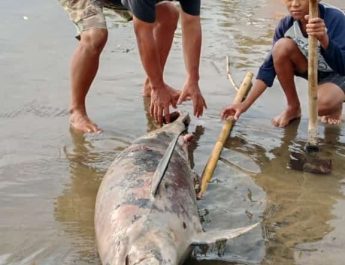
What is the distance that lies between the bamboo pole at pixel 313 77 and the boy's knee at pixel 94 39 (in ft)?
4.95

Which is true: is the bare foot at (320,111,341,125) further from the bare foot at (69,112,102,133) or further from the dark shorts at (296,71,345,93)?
the bare foot at (69,112,102,133)

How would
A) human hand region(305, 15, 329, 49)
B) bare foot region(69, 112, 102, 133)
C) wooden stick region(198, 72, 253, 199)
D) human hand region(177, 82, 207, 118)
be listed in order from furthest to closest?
bare foot region(69, 112, 102, 133)
human hand region(177, 82, 207, 118)
human hand region(305, 15, 329, 49)
wooden stick region(198, 72, 253, 199)

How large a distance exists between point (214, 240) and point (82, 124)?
81.5 inches

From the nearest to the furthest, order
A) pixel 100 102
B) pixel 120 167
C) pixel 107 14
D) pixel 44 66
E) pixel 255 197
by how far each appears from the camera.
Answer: pixel 120 167
pixel 255 197
pixel 100 102
pixel 44 66
pixel 107 14

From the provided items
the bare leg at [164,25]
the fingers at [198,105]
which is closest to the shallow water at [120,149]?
the fingers at [198,105]

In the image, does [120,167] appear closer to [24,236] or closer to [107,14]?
[24,236]

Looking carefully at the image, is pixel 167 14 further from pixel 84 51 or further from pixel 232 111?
pixel 232 111

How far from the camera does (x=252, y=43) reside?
273 inches

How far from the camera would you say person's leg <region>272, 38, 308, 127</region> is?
15.1 feet

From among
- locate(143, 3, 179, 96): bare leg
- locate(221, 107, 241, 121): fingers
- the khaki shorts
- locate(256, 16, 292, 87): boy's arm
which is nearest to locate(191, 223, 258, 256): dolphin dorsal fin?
locate(221, 107, 241, 121): fingers

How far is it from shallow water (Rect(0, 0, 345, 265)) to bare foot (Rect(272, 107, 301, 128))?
7 cm

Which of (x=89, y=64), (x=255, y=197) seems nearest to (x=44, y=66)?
(x=89, y=64)

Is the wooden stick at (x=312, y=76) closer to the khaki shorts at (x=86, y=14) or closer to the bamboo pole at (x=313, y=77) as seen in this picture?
the bamboo pole at (x=313, y=77)

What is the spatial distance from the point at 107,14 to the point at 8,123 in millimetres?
4005
